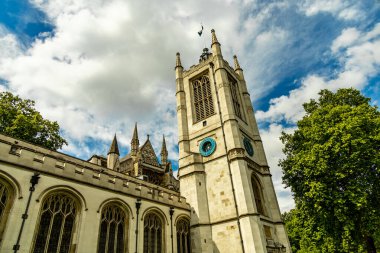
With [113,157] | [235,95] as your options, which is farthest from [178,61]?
[113,157]

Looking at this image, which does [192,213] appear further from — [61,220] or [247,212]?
[61,220]

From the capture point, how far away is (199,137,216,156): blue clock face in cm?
2291

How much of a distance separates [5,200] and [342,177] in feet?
59.5

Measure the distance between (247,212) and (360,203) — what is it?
7141 millimetres

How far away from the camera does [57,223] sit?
476 inches

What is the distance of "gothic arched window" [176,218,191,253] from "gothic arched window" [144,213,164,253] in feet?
6.82

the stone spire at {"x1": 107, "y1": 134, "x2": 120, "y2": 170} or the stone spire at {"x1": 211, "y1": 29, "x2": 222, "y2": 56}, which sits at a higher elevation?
the stone spire at {"x1": 211, "y1": 29, "x2": 222, "y2": 56}

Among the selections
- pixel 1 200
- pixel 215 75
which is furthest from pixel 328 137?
pixel 1 200

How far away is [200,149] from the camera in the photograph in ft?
78.2

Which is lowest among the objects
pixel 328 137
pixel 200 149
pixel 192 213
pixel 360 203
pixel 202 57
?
pixel 360 203

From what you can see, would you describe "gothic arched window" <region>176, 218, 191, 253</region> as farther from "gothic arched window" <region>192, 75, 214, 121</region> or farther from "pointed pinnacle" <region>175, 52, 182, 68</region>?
"pointed pinnacle" <region>175, 52, 182, 68</region>

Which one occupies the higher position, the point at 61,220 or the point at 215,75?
the point at 215,75

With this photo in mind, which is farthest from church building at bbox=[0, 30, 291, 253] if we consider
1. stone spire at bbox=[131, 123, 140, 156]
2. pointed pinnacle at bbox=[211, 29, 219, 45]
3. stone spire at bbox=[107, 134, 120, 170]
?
→ stone spire at bbox=[131, 123, 140, 156]

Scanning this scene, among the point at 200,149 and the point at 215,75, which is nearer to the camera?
the point at 200,149
